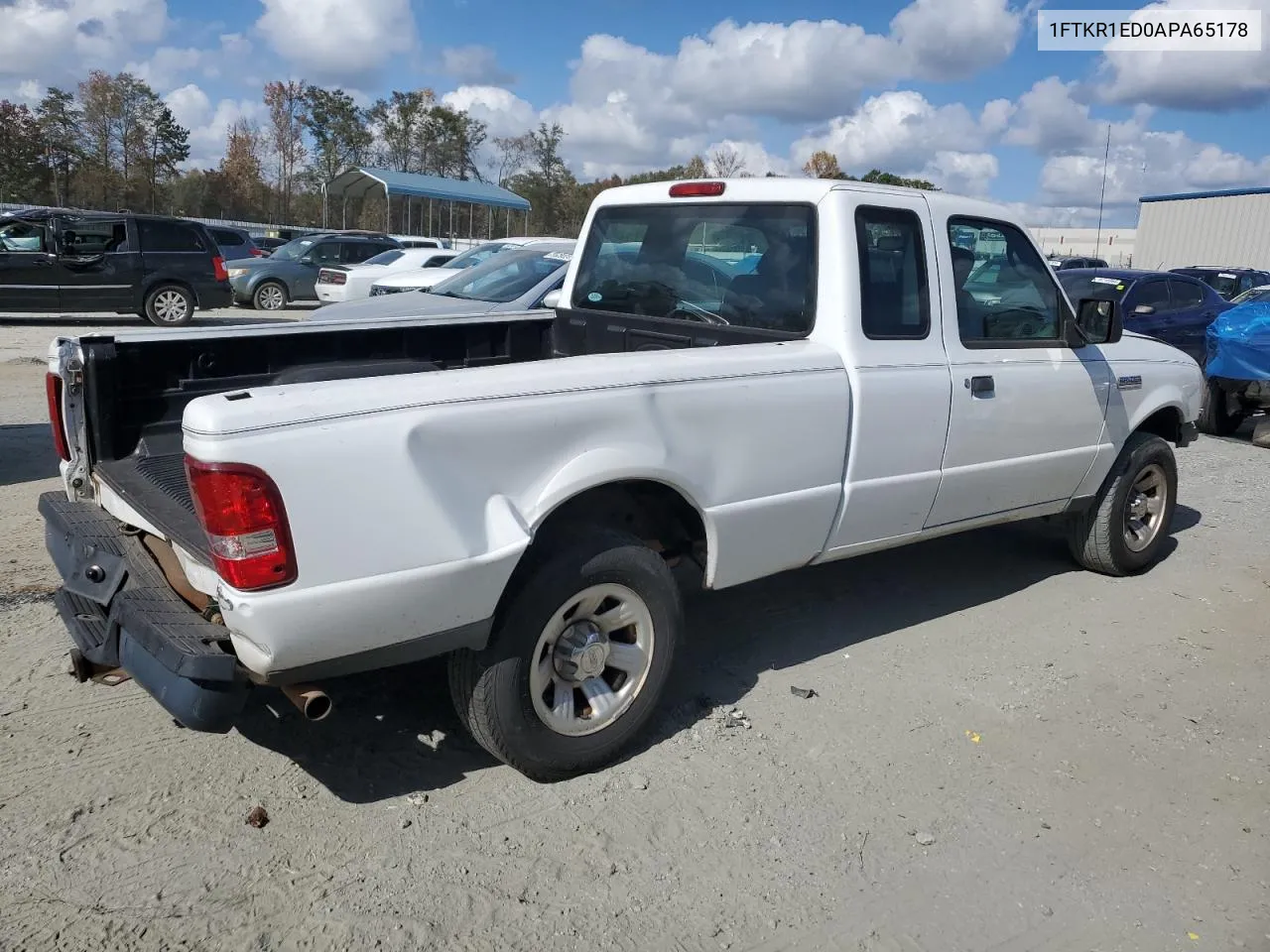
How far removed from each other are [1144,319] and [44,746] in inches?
502

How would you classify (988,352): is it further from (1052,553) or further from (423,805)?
(423,805)

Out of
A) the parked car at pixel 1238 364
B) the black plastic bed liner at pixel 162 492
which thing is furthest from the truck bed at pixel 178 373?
the parked car at pixel 1238 364

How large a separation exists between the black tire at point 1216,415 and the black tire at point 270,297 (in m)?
16.1

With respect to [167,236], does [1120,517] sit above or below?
below

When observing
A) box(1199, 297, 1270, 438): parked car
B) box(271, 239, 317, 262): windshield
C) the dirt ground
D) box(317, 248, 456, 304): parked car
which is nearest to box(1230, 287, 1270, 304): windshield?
box(1199, 297, 1270, 438): parked car

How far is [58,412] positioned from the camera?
3.93m

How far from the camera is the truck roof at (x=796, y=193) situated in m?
4.25

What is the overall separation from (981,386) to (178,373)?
3294mm

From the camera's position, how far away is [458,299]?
1002cm

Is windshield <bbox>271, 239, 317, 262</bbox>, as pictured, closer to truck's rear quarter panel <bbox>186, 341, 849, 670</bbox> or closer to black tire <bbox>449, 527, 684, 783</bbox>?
truck's rear quarter panel <bbox>186, 341, 849, 670</bbox>

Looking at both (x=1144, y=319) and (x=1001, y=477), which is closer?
(x=1001, y=477)

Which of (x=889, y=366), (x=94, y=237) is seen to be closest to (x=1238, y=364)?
(x=889, y=366)

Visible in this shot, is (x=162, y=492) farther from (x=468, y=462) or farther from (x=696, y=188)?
(x=696, y=188)

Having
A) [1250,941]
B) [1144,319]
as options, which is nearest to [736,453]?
[1250,941]
